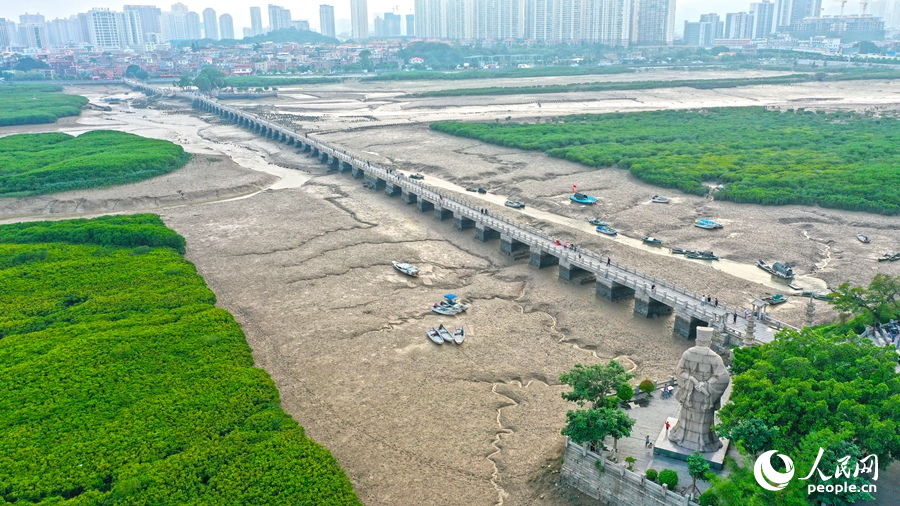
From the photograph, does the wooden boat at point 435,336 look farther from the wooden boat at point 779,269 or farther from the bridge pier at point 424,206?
the bridge pier at point 424,206

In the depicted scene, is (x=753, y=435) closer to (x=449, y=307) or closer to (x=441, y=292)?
(x=449, y=307)

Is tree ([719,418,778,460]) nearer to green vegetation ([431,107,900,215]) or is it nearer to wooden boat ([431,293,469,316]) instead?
wooden boat ([431,293,469,316])

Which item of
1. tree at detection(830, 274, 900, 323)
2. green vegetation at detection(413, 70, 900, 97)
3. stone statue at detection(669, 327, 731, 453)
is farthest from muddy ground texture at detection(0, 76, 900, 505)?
green vegetation at detection(413, 70, 900, 97)

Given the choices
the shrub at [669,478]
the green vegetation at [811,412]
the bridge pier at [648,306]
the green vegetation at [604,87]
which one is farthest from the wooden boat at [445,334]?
the green vegetation at [604,87]

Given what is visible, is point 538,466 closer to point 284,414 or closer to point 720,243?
point 284,414

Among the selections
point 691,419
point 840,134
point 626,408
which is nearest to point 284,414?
point 626,408

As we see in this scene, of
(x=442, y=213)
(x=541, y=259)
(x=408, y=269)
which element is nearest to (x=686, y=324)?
(x=541, y=259)

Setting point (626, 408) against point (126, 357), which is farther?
point (126, 357)
